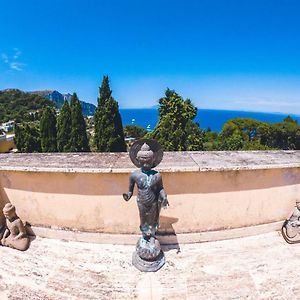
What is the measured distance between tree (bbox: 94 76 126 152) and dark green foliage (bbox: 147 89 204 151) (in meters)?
4.00

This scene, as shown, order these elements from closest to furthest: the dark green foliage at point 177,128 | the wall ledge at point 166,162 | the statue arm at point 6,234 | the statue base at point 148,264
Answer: the statue base at point 148,264, the wall ledge at point 166,162, the statue arm at point 6,234, the dark green foliage at point 177,128

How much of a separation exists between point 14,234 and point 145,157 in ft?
8.86

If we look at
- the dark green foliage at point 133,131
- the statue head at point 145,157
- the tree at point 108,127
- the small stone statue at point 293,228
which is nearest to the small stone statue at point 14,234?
the statue head at point 145,157

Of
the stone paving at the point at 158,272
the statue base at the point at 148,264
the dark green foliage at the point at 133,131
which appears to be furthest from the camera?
the dark green foliage at the point at 133,131

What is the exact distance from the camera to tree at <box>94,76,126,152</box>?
Answer: 2191 centimetres

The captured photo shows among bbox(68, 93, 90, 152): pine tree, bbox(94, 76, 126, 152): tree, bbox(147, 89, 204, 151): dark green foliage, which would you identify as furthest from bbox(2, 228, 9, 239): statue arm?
bbox(68, 93, 90, 152): pine tree

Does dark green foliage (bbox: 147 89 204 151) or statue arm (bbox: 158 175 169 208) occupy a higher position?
statue arm (bbox: 158 175 169 208)

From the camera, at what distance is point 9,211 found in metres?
4.27

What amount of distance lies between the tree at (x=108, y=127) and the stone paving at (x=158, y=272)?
57.7 ft

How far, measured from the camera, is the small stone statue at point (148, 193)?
3.62 metres

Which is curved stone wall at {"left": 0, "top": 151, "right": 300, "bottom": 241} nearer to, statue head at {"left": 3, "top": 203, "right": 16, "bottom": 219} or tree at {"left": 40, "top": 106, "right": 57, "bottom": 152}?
statue head at {"left": 3, "top": 203, "right": 16, "bottom": 219}

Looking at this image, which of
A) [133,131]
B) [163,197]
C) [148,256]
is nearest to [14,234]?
[148,256]

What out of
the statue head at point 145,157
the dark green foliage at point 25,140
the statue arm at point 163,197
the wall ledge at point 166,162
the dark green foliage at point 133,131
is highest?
the statue head at point 145,157

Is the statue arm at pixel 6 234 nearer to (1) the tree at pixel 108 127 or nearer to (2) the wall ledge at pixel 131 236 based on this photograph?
(2) the wall ledge at pixel 131 236
